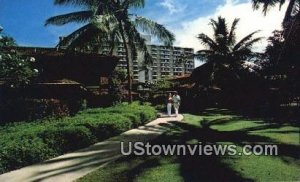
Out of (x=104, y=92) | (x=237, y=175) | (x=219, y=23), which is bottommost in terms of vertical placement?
(x=237, y=175)

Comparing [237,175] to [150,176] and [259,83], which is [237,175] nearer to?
[150,176]

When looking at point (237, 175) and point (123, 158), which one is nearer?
point (237, 175)

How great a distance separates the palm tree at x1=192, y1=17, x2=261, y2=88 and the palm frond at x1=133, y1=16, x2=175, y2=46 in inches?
369

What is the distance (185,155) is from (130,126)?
5.94 m

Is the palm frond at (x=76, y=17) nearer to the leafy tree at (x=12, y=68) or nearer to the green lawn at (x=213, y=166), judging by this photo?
the leafy tree at (x=12, y=68)

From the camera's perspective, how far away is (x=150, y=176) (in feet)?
28.6

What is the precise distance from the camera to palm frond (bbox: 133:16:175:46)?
2306 cm

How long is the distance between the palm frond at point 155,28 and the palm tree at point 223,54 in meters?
9.38

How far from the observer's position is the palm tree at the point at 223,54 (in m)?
32.3

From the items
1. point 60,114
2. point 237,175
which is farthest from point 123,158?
point 60,114

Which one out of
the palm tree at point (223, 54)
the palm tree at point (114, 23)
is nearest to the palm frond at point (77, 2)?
the palm tree at point (114, 23)

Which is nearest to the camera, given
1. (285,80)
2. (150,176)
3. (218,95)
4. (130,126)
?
(150,176)

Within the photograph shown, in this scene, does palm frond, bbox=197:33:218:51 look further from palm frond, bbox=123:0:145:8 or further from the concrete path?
the concrete path

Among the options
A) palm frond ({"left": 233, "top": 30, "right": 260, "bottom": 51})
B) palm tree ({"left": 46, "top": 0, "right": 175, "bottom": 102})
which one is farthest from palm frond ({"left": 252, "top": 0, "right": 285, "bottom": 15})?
palm frond ({"left": 233, "top": 30, "right": 260, "bottom": 51})
